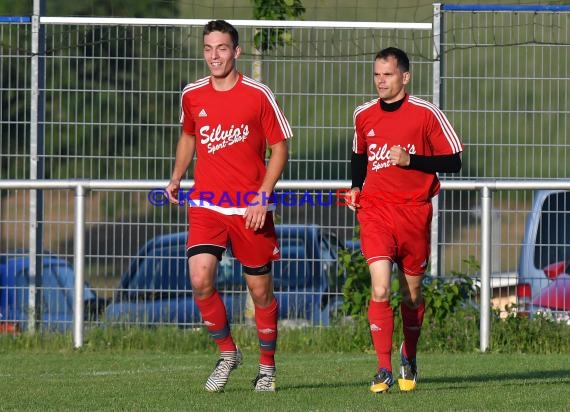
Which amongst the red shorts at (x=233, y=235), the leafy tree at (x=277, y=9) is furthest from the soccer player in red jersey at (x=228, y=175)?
the leafy tree at (x=277, y=9)

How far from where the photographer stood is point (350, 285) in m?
11.3

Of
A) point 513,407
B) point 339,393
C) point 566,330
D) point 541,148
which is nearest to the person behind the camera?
point 513,407

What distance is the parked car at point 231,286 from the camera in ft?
37.2

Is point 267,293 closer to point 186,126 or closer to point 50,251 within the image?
point 186,126

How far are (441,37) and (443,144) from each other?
390cm

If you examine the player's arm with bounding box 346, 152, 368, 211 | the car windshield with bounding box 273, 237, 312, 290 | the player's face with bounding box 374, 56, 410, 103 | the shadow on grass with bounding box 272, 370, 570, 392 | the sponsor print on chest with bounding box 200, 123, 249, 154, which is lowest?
the shadow on grass with bounding box 272, 370, 570, 392

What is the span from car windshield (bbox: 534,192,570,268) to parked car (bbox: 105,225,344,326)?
1.65m

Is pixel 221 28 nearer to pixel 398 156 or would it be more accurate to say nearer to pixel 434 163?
pixel 398 156

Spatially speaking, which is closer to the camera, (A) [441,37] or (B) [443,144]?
(B) [443,144]

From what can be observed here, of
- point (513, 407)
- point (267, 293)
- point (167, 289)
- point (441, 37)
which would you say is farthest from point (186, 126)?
point (441, 37)

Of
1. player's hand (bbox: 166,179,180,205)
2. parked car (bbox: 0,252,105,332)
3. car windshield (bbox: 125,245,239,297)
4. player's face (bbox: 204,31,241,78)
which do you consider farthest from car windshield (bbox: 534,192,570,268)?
player's face (bbox: 204,31,241,78)

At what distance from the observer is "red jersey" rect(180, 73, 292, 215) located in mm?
7727

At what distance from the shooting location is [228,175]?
7.72 m

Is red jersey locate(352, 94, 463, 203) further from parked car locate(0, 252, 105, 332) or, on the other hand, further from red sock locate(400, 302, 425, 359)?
parked car locate(0, 252, 105, 332)
